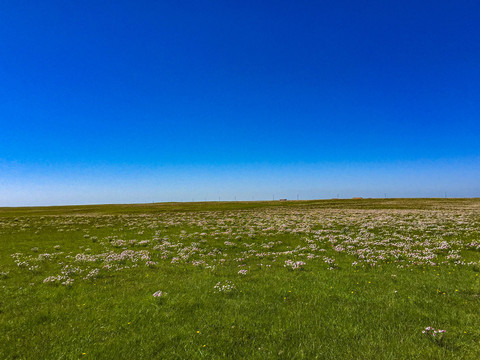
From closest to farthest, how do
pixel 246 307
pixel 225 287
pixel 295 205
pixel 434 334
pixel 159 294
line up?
pixel 434 334 < pixel 246 307 < pixel 159 294 < pixel 225 287 < pixel 295 205

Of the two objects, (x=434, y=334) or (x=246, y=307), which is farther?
(x=246, y=307)

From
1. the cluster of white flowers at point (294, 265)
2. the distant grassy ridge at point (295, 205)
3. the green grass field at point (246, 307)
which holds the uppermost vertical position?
the distant grassy ridge at point (295, 205)

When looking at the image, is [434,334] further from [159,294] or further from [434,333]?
[159,294]

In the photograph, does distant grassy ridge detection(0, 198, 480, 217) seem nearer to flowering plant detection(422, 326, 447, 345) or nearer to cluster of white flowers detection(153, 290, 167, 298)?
flowering plant detection(422, 326, 447, 345)

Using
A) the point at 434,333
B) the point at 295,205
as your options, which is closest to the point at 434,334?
the point at 434,333

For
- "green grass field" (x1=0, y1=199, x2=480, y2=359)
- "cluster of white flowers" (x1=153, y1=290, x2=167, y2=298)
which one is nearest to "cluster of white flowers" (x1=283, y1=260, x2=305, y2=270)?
"green grass field" (x1=0, y1=199, x2=480, y2=359)

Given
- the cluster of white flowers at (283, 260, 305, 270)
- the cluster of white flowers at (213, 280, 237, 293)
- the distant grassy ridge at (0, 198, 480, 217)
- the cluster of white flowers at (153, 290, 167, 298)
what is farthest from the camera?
the distant grassy ridge at (0, 198, 480, 217)

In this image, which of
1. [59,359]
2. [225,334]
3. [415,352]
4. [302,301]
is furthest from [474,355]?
[59,359]

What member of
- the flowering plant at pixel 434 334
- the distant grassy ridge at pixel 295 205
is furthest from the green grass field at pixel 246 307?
the distant grassy ridge at pixel 295 205

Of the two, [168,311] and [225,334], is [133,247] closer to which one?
[168,311]

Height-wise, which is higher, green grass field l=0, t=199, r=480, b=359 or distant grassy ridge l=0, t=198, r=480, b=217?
distant grassy ridge l=0, t=198, r=480, b=217

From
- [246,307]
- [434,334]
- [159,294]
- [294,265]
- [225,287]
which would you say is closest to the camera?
[434,334]

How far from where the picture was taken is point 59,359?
22.2 ft

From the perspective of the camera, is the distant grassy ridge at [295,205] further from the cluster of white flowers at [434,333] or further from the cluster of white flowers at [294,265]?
the cluster of white flowers at [434,333]
